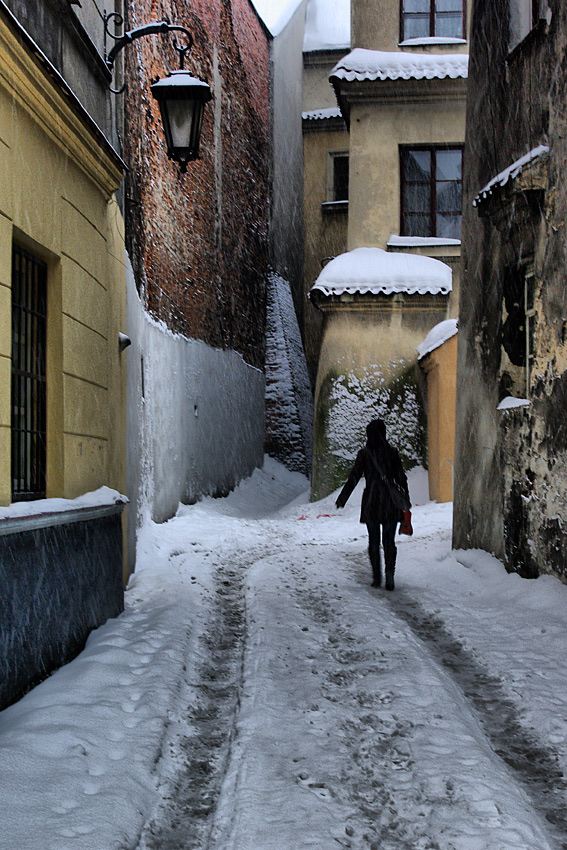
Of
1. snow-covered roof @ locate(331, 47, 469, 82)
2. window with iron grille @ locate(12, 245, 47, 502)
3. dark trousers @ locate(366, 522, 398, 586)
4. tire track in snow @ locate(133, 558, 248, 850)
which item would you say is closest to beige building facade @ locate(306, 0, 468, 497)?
snow-covered roof @ locate(331, 47, 469, 82)

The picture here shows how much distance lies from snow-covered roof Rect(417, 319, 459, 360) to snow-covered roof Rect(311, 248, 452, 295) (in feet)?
3.08

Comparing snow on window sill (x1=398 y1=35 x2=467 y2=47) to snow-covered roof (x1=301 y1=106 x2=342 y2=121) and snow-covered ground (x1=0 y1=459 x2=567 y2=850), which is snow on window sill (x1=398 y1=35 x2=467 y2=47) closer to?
snow-covered roof (x1=301 y1=106 x2=342 y2=121)

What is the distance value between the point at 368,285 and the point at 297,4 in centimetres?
1483

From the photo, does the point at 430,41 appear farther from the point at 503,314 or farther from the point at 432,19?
the point at 503,314

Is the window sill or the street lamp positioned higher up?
the window sill

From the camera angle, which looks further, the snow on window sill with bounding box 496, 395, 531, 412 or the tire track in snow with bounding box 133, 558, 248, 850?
the snow on window sill with bounding box 496, 395, 531, 412

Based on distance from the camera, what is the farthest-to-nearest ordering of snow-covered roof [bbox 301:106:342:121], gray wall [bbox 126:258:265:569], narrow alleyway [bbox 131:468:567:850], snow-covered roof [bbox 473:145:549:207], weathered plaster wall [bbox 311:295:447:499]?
snow-covered roof [bbox 301:106:342:121] < weathered plaster wall [bbox 311:295:447:499] < gray wall [bbox 126:258:265:569] < snow-covered roof [bbox 473:145:549:207] < narrow alleyway [bbox 131:468:567:850]

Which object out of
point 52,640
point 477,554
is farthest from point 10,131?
point 477,554

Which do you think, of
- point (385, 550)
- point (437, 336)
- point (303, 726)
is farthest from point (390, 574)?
point (437, 336)

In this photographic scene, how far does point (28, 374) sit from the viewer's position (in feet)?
17.9

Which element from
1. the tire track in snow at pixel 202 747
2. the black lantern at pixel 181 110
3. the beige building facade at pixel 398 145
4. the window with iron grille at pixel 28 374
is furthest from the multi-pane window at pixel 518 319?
the beige building facade at pixel 398 145

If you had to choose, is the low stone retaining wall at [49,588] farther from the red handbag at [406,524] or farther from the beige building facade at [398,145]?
the beige building facade at [398,145]

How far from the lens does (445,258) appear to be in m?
17.2

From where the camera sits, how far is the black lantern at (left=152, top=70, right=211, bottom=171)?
7.03 metres
